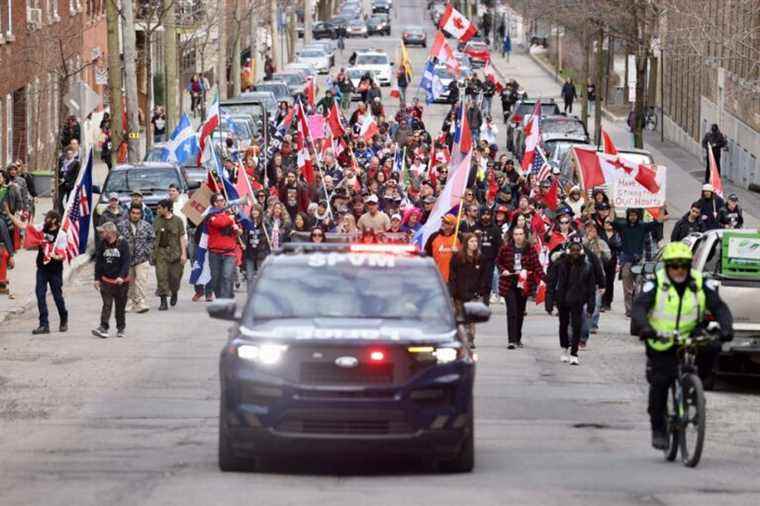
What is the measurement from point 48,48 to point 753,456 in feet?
123

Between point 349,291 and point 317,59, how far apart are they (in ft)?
267

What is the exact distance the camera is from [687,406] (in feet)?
46.3

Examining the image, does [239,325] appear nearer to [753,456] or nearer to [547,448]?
[547,448]

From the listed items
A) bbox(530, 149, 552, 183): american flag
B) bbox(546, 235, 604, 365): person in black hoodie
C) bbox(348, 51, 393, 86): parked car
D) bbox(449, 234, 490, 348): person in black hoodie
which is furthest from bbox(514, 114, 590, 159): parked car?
bbox(546, 235, 604, 365): person in black hoodie

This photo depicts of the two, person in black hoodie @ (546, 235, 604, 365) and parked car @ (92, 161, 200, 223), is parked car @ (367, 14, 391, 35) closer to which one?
parked car @ (92, 161, 200, 223)

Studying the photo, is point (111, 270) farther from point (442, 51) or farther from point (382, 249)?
point (442, 51)

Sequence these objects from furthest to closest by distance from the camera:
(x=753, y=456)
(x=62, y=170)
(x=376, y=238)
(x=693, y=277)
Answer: (x=62, y=170) < (x=376, y=238) < (x=753, y=456) < (x=693, y=277)

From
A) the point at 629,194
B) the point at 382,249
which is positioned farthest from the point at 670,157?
the point at 382,249

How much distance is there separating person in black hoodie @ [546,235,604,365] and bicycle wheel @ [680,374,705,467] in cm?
763

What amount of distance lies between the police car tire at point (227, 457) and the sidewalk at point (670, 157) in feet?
101

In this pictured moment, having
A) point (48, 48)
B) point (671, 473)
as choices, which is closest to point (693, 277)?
point (671, 473)

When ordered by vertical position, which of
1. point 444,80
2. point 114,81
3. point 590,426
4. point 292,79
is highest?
point 114,81

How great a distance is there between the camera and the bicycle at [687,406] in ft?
45.6

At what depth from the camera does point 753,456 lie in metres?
15.2
